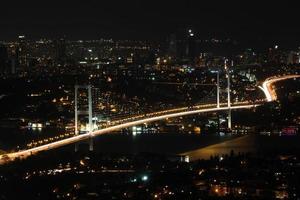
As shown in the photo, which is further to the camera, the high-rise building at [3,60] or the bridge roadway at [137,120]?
the high-rise building at [3,60]

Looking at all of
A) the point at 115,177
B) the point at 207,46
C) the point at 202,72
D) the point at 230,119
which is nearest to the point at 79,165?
the point at 115,177

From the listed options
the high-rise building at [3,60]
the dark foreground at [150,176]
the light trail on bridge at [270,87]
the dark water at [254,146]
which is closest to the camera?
the dark foreground at [150,176]

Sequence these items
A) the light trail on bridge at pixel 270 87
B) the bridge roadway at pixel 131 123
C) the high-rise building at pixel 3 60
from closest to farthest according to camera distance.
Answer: the bridge roadway at pixel 131 123, the light trail on bridge at pixel 270 87, the high-rise building at pixel 3 60

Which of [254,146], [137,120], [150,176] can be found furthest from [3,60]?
[150,176]

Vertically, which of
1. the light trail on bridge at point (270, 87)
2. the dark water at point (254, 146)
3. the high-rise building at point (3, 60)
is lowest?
the dark water at point (254, 146)

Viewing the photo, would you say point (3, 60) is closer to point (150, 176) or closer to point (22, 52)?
point (22, 52)

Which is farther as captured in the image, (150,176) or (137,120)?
(137,120)

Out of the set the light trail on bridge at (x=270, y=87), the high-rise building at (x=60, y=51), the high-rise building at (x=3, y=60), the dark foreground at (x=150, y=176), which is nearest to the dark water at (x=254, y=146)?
the dark foreground at (x=150, y=176)

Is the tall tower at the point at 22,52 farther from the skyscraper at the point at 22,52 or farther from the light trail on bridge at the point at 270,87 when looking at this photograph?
the light trail on bridge at the point at 270,87
